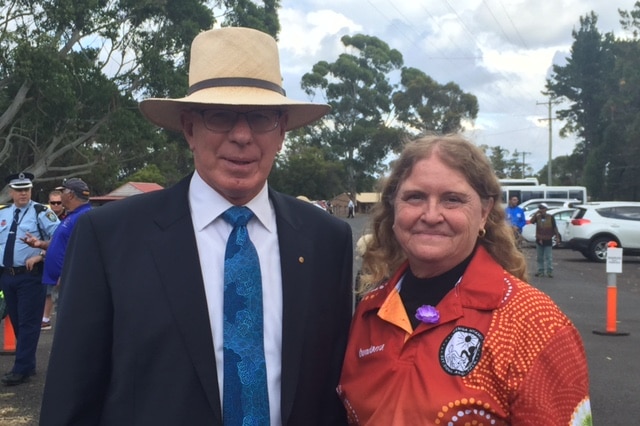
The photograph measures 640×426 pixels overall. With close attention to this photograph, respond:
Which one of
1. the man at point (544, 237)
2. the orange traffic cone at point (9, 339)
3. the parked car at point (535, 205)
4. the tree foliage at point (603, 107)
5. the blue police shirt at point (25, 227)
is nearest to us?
the blue police shirt at point (25, 227)

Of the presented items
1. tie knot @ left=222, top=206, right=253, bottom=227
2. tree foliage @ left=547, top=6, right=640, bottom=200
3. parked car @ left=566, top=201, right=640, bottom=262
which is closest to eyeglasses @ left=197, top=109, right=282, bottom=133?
tie knot @ left=222, top=206, right=253, bottom=227

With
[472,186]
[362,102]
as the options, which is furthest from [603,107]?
[472,186]

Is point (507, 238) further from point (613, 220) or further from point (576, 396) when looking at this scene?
point (613, 220)

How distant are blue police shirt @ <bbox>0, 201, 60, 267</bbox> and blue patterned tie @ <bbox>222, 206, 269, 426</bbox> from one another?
232 inches

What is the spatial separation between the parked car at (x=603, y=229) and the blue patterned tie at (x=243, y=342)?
66.3 ft

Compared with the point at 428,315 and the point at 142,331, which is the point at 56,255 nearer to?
the point at 142,331

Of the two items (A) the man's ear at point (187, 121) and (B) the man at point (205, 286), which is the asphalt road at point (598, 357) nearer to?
(B) the man at point (205, 286)

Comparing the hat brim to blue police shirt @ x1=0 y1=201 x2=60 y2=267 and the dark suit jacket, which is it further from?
blue police shirt @ x1=0 y1=201 x2=60 y2=267

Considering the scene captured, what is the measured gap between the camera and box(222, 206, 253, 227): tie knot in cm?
251

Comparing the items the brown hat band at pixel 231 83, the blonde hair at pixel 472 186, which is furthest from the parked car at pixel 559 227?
the brown hat band at pixel 231 83

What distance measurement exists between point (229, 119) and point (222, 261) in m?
0.47

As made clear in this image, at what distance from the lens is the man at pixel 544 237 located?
53.9ft

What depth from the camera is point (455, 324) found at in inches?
95.5

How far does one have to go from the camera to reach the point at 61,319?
2408 mm
